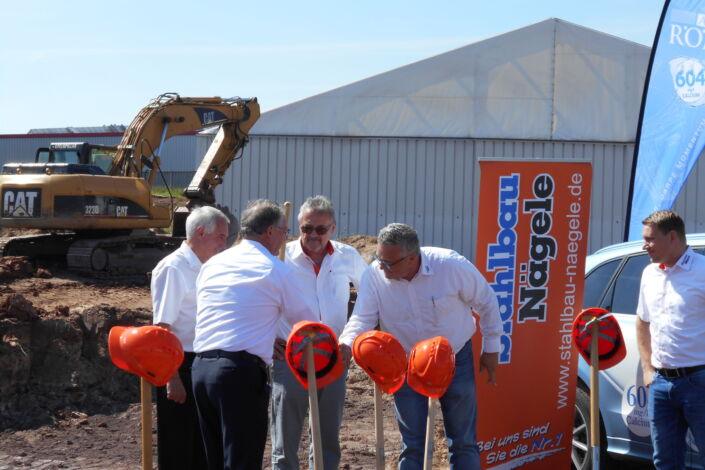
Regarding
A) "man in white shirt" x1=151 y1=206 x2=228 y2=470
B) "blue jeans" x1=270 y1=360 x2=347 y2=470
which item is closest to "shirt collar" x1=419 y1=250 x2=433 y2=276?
"blue jeans" x1=270 y1=360 x2=347 y2=470

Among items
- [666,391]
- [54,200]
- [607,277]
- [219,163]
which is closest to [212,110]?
[219,163]

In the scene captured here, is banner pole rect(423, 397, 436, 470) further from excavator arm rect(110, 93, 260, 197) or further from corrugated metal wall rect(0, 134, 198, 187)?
corrugated metal wall rect(0, 134, 198, 187)

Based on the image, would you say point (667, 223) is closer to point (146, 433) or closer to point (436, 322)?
point (436, 322)

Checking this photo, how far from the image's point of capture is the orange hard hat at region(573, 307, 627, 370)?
5309 mm

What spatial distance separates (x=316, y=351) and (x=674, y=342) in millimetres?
1976

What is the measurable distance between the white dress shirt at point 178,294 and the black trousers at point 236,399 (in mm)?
631

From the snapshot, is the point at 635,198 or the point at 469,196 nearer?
the point at 635,198

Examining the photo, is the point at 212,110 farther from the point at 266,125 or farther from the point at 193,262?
the point at 193,262

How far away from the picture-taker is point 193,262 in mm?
5363

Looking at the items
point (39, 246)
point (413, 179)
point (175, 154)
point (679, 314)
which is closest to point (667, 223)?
point (679, 314)

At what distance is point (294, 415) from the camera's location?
5.49 meters

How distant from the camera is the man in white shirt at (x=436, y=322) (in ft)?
16.6

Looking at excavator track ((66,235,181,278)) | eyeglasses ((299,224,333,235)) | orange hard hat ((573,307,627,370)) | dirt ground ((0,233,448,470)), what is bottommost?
dirt ground ((0,233,448,470))

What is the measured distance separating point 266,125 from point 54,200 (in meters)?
8.12
